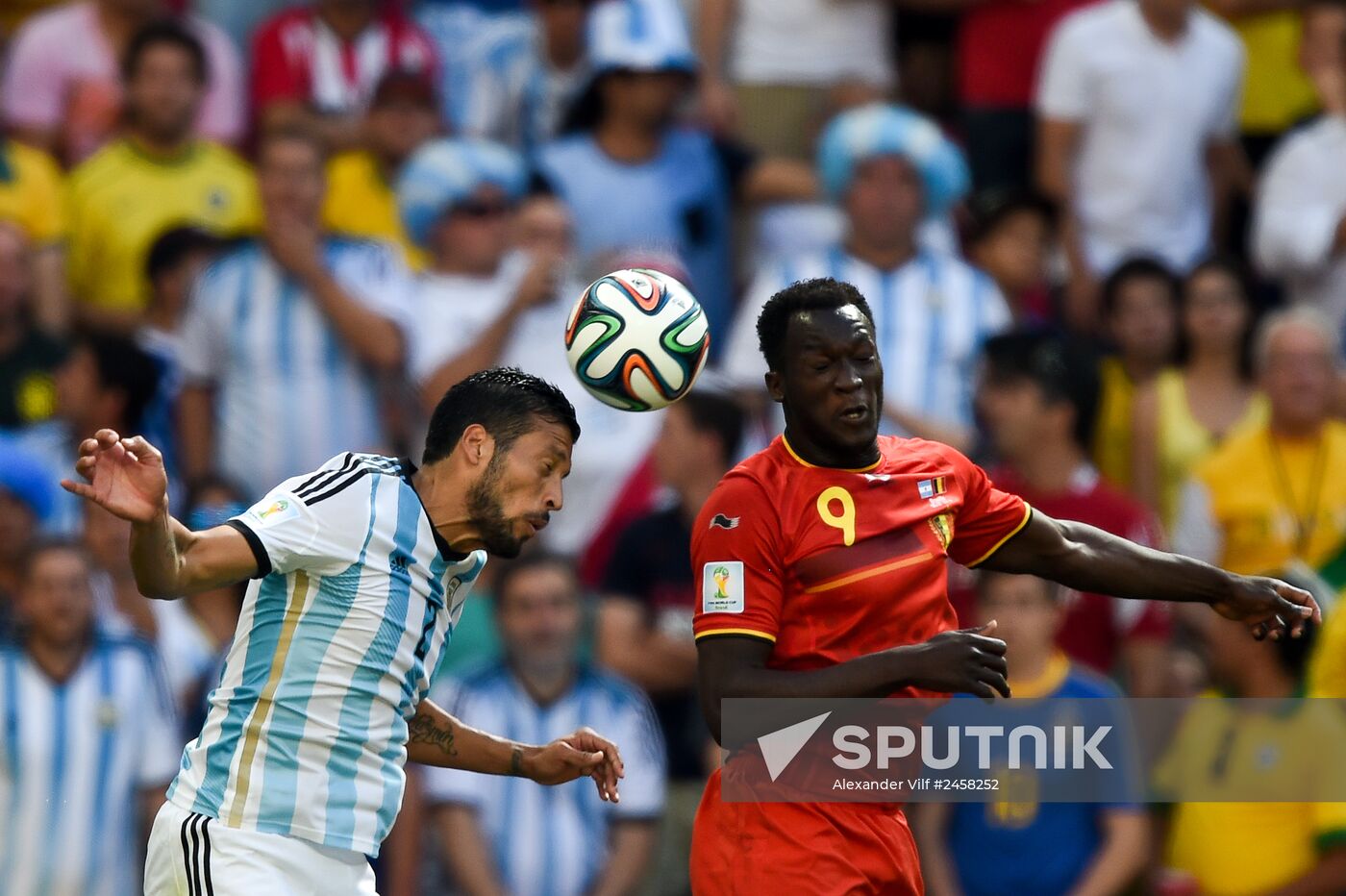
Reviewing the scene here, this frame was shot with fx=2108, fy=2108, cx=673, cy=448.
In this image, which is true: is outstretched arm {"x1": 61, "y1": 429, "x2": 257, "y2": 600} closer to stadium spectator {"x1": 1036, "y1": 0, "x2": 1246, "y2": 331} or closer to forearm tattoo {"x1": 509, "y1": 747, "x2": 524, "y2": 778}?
forearm tattoo {"x1": 509, "y1": 747, "x2": 524, "y2": 778}

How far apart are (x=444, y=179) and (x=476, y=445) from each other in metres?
4.86

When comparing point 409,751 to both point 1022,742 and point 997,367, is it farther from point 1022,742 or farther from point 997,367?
point 997,367

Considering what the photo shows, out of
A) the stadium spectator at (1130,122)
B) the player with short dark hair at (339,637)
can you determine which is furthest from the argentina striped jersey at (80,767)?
the stadium spectator at (1130,122)

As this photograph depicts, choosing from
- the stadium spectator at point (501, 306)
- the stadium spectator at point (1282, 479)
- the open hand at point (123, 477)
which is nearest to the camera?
the open hand at point (123, 477)

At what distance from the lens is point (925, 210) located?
10.6 meters

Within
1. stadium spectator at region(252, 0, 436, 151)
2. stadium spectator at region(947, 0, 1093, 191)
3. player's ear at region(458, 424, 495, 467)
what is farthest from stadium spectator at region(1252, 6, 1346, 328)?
player's ear at region(458, 424, 495, 467)

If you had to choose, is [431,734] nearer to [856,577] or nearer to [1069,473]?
[856,577]

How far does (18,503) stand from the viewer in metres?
9.25

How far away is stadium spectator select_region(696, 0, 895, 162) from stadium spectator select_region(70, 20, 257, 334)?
8.74ft

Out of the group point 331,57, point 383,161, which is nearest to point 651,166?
point 383,161

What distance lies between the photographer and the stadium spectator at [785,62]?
11453 millimetres

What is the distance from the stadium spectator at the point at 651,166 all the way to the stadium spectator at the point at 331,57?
0.97 meters

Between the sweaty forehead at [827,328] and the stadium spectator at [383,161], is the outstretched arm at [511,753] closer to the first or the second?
the sweaty forehead at [827,328]

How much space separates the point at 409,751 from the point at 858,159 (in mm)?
5157
